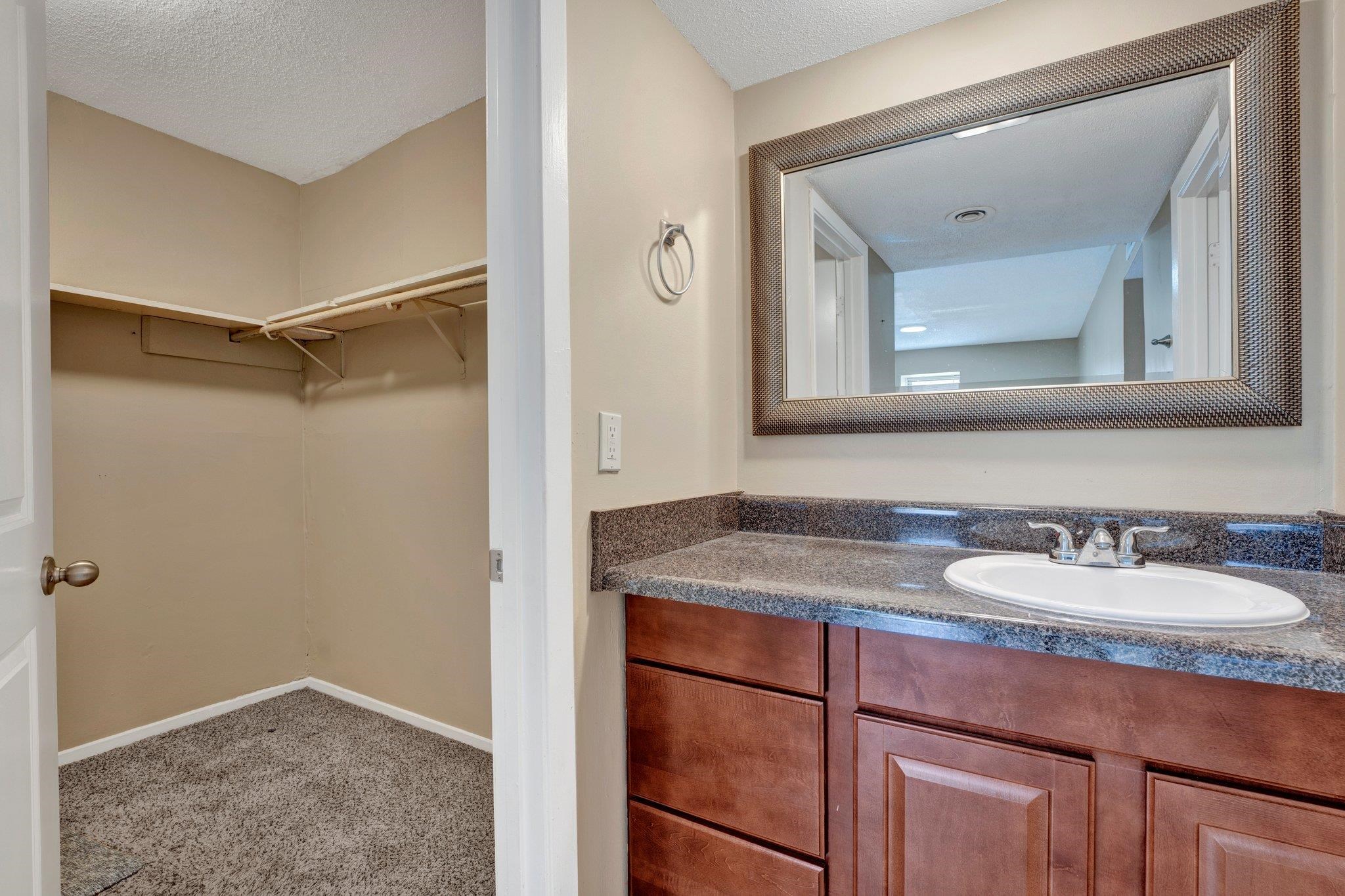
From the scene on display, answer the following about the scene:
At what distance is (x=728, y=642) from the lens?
1.11 meters

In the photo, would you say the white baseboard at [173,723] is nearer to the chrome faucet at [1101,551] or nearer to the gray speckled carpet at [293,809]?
the gray speckled carpet at [293,809]

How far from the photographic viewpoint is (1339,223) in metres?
1.09

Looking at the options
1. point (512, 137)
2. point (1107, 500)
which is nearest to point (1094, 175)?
point (1107, 500)

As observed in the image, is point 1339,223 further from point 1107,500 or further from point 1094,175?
point 1107,500

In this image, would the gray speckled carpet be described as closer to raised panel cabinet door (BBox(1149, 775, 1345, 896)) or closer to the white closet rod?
raised panel cabinet door (BBox(1149, 775, 1345, 896))

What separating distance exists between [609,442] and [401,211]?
5.84 feet

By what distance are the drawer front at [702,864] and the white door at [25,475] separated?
0.89 metres

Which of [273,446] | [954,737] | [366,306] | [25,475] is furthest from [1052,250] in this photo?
[273,446]

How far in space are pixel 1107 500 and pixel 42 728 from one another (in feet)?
6.03

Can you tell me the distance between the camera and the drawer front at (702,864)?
41.3 inches

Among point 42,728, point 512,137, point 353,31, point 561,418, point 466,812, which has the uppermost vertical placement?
point 353,31

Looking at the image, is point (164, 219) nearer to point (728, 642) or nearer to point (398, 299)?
point (398, 299)

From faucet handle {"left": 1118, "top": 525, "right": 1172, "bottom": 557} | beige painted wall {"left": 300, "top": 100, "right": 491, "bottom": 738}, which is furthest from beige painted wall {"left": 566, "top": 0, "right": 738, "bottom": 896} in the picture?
beige painted wall {"left": 300, "top": 100, "right": 491, "bottom": 738}

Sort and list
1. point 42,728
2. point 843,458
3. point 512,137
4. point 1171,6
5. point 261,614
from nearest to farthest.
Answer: point 42,728 < point 512,137 < point 1171,6 < point 843,458 < point 261,614
